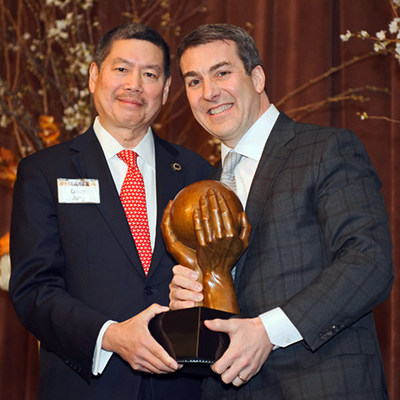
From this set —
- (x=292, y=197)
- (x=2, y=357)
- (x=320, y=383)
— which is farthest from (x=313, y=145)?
(x=2, y=357)

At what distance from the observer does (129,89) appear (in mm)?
2344

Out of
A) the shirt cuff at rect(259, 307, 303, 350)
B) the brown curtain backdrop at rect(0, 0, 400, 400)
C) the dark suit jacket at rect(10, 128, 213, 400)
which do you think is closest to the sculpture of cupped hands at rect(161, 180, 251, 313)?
the shirt cuff at rect(259, 307, 303, 350)

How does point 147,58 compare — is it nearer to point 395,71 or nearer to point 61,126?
point 61,126

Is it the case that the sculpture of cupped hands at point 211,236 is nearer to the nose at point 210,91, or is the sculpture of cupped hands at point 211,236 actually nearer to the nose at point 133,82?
the nose at point 210,91

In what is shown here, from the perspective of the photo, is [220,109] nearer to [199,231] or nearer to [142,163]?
[142,163]

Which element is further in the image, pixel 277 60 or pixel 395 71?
pixel 277 60

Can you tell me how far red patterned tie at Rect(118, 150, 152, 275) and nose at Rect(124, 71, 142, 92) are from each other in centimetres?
24

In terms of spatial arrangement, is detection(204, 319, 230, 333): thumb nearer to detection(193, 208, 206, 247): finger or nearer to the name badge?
detection(193, 208, 206, 247): finger

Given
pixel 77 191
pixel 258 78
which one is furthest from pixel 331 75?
pixel 77 191

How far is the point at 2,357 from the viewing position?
4.12 meters

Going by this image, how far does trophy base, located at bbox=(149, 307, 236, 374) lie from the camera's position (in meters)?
1.59

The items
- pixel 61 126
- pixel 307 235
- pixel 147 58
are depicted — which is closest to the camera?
pixel 307 235

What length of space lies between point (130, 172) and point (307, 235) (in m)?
0.78

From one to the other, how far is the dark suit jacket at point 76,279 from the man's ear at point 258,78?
0.56m
